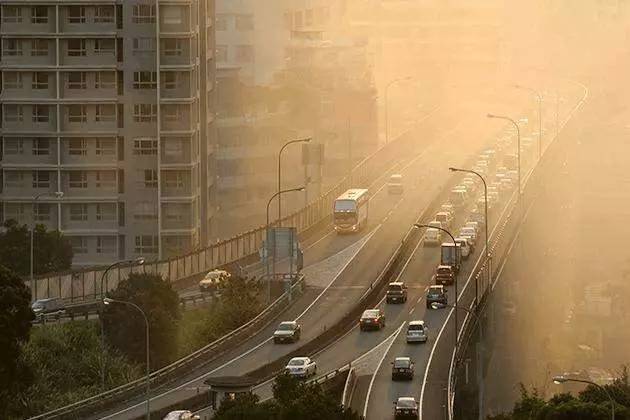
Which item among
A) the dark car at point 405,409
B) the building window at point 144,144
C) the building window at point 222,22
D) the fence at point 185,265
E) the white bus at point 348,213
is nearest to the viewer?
the dark car at point 405,409

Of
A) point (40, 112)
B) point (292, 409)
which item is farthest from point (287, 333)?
point (40, 112)

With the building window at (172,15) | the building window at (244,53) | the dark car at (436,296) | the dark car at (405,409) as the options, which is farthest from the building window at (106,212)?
the building window at (244,53)

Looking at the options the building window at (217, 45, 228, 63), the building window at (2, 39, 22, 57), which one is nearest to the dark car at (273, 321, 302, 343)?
the building window at (2, 39, 22, 57)

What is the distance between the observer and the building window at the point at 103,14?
134 m

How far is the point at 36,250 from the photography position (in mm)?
123750

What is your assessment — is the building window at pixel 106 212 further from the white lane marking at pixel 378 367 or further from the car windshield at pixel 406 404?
the car windshield at pixel 406 404

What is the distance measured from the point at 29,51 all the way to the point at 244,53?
46118 mm

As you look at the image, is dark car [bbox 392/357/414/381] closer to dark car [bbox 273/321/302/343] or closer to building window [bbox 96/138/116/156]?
dark car [bbox 273/321/302/343]

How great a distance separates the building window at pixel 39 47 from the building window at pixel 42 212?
8072 millimetres

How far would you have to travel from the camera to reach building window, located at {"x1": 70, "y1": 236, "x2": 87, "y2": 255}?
134 metres

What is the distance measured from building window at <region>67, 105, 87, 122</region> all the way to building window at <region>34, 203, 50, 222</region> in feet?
15.8

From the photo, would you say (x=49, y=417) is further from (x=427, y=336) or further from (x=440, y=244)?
(x=440, y=244)

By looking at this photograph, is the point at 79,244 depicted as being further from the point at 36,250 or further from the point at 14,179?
the point at 36,250

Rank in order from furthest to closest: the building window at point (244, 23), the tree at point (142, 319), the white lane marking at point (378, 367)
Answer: the building window at point (244, 23) → the tree at point (142, 319) → the white lane marking at point (378, 367)
